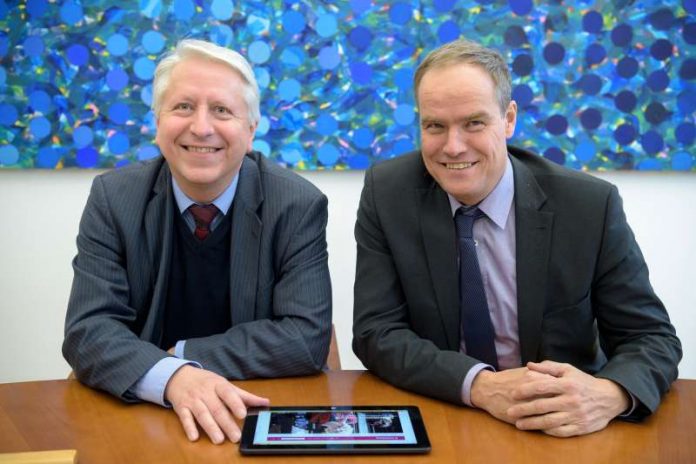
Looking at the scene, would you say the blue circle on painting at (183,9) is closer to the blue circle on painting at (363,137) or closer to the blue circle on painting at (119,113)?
the blue circle on painting at (119,113)

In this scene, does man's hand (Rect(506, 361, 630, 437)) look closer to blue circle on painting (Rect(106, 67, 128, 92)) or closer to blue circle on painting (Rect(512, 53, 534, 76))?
blue circle on painting (Rect(512, 53, 534, 76))

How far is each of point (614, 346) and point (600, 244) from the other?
26 cm

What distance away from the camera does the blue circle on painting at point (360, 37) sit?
8.95ft

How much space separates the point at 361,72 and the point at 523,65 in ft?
2.21

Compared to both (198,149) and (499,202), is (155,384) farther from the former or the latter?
(499,202)

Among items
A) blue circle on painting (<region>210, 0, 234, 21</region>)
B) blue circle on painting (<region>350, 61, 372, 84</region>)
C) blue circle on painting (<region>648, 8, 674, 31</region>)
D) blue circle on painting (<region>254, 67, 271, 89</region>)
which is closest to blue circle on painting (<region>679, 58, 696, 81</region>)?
blue circle on painting (<region>648, 8, 674, 31</region>)

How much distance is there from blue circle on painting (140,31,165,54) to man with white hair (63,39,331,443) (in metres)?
0.92

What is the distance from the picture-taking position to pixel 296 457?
1.16 metres

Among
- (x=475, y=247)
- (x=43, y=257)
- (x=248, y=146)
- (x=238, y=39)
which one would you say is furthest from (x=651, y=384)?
(x=43, y=257)

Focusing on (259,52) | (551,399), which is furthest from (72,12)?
(551,399)

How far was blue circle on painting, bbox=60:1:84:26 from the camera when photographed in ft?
8.89

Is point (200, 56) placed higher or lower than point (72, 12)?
lower

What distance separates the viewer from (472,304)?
1721 millimetres

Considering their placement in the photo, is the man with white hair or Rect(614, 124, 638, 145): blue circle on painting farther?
Rect(614, 124, 638, 145): blue circle on painting
